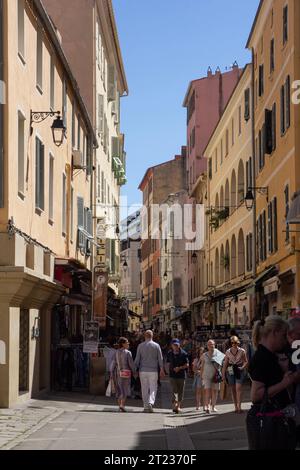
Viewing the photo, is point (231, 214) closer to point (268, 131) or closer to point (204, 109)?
point (268, 131)

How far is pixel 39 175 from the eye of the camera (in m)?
22.8

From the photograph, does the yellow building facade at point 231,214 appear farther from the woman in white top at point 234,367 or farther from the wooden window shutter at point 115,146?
the woman in white top at point 234,367

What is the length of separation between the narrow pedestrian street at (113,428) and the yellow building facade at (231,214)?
15.4 metres

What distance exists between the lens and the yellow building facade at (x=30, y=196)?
18812 millimetres

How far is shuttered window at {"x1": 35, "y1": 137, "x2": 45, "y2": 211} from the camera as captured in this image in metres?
22.4

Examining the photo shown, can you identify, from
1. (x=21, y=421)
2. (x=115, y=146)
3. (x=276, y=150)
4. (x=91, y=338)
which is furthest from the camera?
(x=115, y=146)

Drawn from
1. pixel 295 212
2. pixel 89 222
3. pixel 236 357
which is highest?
pixel 89 222

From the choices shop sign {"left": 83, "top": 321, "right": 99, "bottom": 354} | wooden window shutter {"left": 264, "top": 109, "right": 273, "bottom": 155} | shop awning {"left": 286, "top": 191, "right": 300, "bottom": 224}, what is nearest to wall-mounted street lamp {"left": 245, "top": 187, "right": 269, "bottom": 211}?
wooden window shutter {"left": 264, "top": 109, "right": 273, "bottom": 155}

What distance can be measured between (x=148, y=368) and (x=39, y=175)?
532 centimetres

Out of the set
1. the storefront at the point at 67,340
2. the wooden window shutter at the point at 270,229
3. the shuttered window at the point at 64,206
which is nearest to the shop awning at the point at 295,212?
the storefront at the point at 67,340

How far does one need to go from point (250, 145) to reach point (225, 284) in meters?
11.2

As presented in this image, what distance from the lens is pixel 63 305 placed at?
92.3ft

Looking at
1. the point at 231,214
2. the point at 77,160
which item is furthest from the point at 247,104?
the point at 77,160

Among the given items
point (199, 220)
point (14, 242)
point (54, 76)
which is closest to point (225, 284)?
point (199, 220)
